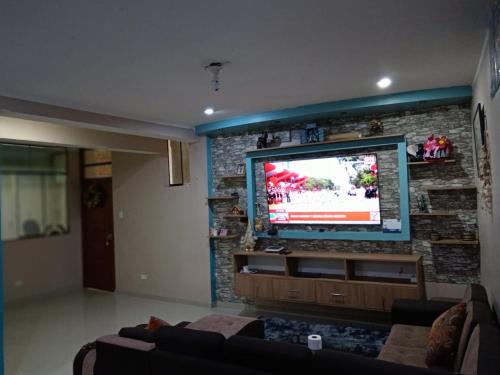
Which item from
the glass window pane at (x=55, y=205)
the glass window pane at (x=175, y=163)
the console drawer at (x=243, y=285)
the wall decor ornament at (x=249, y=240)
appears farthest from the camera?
the glass window pane at (x=55, y=205)

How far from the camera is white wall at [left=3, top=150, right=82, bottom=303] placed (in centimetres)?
609

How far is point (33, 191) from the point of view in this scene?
652cm

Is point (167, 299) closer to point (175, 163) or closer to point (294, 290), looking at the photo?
point (175, 163)

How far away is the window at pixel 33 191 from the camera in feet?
20.2

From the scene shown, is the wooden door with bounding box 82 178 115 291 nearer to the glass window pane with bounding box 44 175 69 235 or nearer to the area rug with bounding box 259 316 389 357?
the glass window pane with bounding box 44 175 69 235

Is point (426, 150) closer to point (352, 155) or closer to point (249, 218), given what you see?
point (352, 155)

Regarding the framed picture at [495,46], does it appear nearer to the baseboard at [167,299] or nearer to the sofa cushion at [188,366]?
the sofa cushion at [188,366]

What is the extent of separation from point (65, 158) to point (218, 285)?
398 cm

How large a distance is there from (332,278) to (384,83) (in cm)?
227

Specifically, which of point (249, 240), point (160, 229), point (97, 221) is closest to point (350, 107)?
point (249, 240)

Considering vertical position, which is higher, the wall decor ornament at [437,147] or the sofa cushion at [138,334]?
the wall decor ornament at [437,147]

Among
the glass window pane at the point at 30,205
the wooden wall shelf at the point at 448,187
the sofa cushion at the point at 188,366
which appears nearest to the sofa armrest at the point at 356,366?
the sofa cushion at the point at 188,366

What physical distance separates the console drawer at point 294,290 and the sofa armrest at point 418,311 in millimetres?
1161

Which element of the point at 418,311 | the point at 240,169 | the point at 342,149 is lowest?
the point at 418,311
